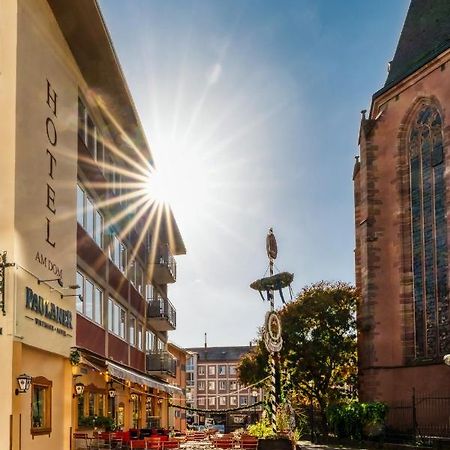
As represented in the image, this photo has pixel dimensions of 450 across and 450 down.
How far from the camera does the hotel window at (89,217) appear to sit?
22.8 meters

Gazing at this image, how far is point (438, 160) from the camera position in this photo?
3534cm

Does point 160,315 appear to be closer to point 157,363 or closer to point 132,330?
point 157,363

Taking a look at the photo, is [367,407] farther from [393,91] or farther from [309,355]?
[393,91]

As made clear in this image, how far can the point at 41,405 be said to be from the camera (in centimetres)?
1861

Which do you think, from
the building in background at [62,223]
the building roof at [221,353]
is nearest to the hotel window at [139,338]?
the building in background at [62,223]

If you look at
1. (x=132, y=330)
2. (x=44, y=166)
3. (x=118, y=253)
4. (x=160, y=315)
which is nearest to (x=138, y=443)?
(x=118, y=253)

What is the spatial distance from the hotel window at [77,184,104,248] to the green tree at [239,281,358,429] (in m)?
16.7

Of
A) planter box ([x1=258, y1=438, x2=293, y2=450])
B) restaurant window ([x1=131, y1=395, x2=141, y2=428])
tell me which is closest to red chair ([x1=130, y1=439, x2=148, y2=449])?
planter box ([x1=258, y1=438, x2=293, y2=450])

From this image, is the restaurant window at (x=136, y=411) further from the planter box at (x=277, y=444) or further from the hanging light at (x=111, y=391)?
the planter box at (x=277, y=444)

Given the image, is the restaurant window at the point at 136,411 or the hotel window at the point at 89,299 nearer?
the hotel window at the point at 89,299

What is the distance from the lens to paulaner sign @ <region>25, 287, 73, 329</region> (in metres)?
16.9

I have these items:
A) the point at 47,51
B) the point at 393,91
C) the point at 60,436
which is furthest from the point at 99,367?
the point at 393,91

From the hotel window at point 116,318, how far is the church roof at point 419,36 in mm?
17670

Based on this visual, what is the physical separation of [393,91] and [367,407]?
1545 centimetres
